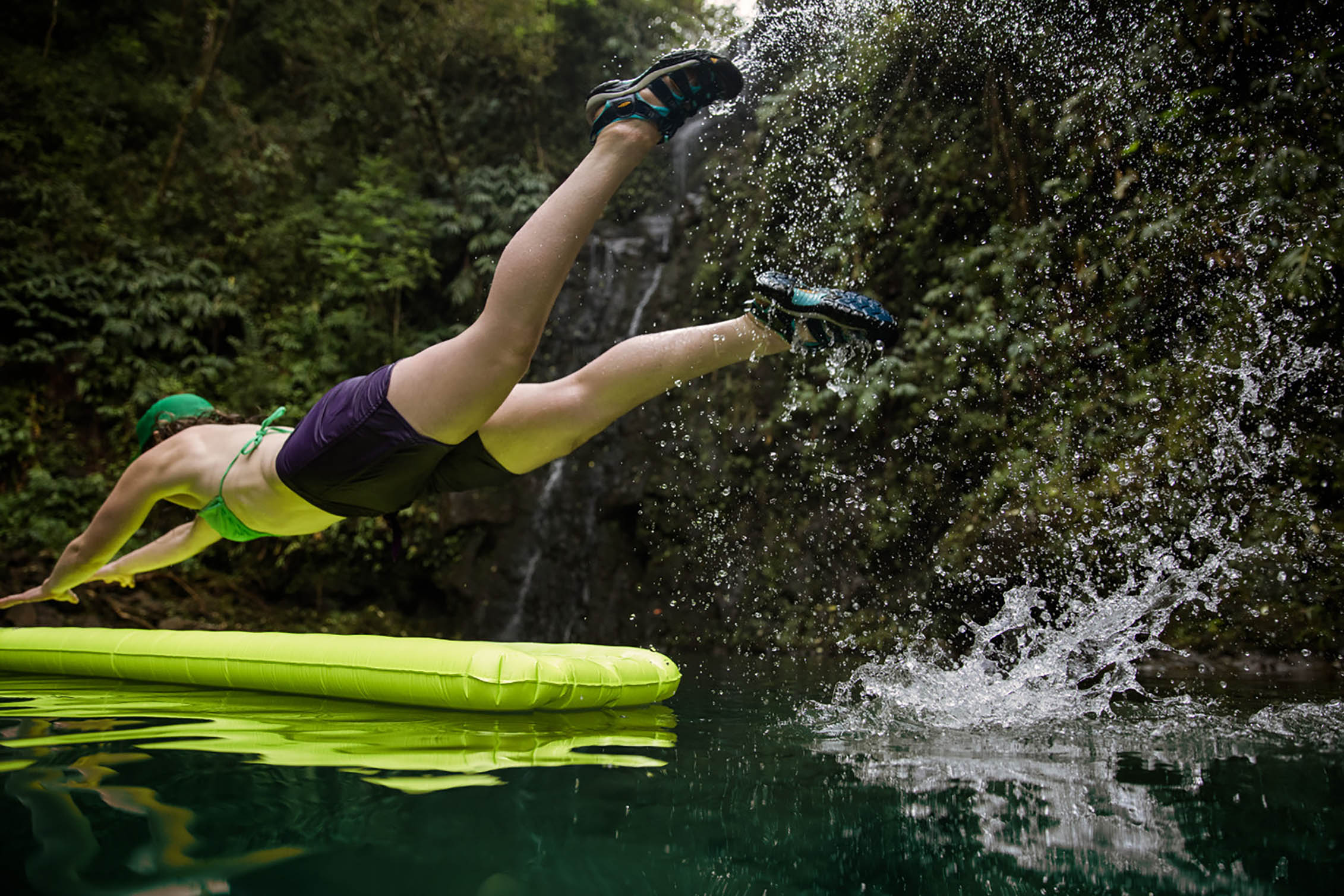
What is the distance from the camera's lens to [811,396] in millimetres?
6227

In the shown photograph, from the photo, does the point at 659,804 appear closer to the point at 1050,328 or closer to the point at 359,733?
the point at 359,733

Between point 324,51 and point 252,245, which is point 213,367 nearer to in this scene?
point 252,245

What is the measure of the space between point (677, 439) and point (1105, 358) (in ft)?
11.1

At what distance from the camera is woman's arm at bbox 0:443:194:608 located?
272 centimetres

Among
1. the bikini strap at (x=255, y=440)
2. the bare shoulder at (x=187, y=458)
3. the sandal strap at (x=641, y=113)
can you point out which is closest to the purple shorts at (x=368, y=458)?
the bikini strap at (x=255, y=440)

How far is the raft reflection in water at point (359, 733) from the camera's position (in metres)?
1.66

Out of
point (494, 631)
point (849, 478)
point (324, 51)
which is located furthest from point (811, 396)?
point (324, 51)

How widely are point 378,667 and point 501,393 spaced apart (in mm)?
988

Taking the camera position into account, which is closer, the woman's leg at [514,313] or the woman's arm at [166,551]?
the woman's leg at [514,313]

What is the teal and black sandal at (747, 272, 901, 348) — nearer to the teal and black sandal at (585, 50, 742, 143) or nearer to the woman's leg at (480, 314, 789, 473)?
the woman's leg at (480, 314, 789, 473)

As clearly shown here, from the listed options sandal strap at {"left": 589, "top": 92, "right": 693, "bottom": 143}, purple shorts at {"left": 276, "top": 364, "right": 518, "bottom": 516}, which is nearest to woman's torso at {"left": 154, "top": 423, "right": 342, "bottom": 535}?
purple shorts at {"left": 276, "top": 364, "right": 518, "bottom": 516}

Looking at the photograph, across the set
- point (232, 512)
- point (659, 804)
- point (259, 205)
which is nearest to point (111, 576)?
point (232, 512)

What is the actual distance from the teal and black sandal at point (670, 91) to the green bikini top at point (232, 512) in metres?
1.36

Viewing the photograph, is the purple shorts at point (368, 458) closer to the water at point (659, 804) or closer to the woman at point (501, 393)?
the woman at point (501, 393)
